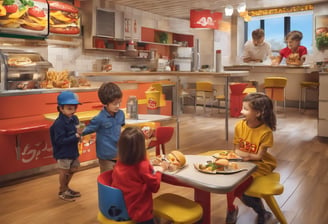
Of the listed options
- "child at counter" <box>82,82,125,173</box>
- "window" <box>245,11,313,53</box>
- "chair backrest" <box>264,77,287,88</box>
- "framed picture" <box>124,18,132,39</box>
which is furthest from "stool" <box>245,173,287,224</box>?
"window" <box>245,11,313,53</box>

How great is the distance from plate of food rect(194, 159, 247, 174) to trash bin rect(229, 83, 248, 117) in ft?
21.4

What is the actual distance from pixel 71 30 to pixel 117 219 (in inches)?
240

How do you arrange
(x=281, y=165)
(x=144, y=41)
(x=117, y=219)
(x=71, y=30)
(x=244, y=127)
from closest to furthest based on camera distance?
(x=117, y=219) < (x=244, y=127) < (x=281, y=165) < (x=71, y=30) < (x=144, y=41)

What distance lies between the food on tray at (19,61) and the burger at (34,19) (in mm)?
1004

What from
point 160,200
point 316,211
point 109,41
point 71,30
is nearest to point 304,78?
point 109,41

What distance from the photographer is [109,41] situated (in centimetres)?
880

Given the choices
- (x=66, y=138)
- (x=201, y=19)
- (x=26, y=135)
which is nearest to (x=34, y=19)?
(x=26, y=135)

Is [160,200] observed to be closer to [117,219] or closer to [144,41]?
[117,219]

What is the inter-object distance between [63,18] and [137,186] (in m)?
5.93

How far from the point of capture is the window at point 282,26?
34.7 ft

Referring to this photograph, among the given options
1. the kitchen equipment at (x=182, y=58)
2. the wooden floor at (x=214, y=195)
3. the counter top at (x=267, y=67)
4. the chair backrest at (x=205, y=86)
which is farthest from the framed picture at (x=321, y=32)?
the wooden floor at (x=214, y=195)

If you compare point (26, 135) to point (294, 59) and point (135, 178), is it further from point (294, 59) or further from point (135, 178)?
point (294, 59)

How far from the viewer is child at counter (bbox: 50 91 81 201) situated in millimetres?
3295

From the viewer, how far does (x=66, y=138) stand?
3.29 metres
